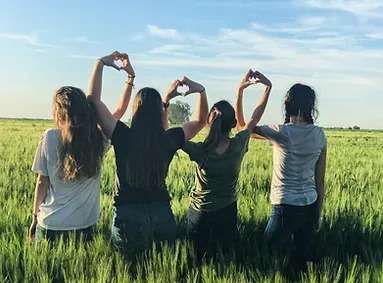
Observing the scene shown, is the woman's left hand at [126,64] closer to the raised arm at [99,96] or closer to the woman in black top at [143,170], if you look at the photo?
the raised arm at [99,96]

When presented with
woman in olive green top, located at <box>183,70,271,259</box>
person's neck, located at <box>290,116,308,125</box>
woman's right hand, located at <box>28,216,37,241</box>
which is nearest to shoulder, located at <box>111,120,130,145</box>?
woman in olive green top, located at <box>183,70,271,259</box>

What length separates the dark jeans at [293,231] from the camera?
4902 millimetres

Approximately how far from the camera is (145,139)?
437cm

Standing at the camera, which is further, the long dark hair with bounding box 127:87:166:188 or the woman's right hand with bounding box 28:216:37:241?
the woman's right hand with bounding box 28:216:37:241

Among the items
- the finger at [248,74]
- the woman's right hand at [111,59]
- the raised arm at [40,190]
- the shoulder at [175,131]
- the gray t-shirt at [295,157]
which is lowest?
the raised arm at [40,190]

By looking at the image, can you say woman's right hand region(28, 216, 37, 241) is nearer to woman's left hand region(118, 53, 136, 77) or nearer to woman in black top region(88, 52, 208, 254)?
woman in black top region(88, 52, 208, 254)

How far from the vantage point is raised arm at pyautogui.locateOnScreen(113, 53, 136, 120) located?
16.2 feet

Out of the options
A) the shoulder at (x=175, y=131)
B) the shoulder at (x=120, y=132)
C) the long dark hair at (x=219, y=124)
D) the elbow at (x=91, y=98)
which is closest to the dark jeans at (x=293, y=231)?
the long dark hair at (x=219, y=124)

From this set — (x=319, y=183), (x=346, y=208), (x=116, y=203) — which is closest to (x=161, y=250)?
(x=116, y=203)

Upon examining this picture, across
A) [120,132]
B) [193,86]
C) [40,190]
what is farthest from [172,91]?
[40,190]

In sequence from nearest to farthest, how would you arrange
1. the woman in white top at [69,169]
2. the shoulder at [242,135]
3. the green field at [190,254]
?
1. the green field at [190,254]
2. the woman in white top at [69,169]
3. the shoulder at [242,135]

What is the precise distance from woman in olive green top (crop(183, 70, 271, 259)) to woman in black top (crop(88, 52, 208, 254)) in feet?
0.76

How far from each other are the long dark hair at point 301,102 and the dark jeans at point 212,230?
854 millimetres

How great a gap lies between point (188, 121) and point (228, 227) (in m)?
0.86
